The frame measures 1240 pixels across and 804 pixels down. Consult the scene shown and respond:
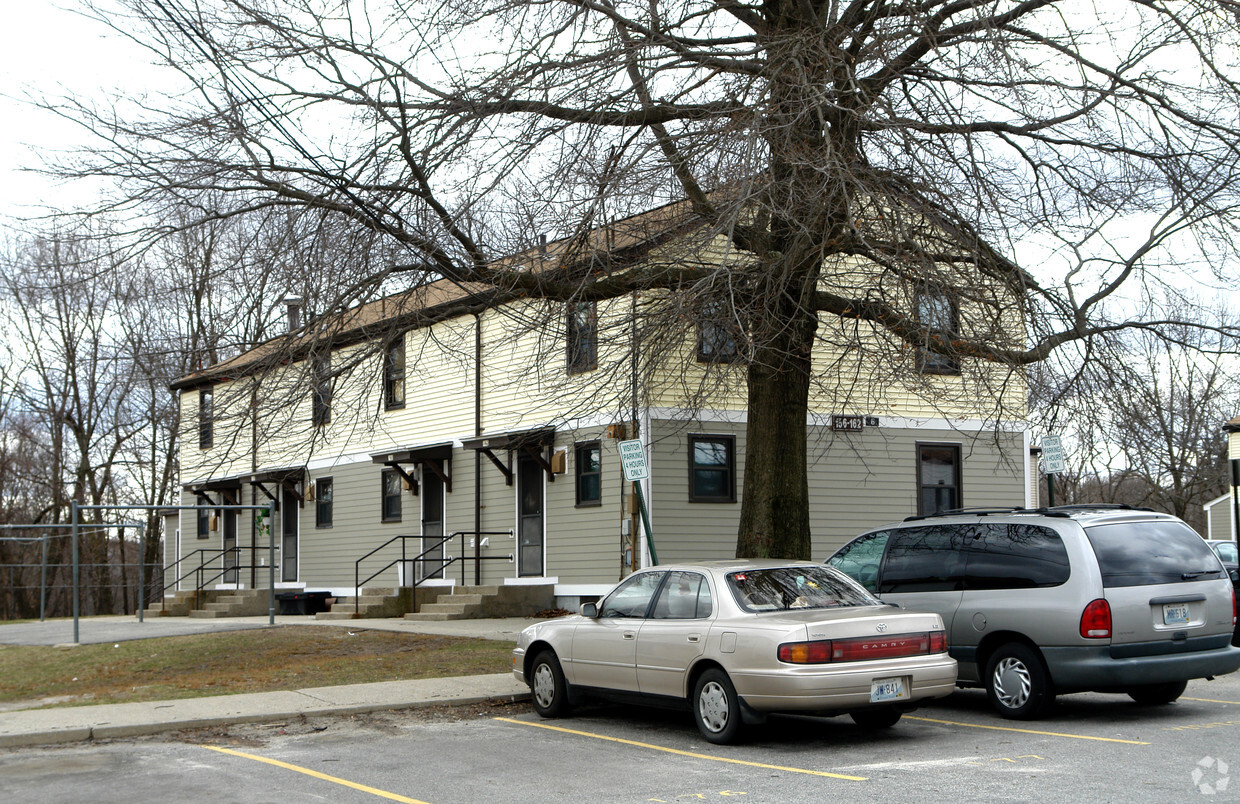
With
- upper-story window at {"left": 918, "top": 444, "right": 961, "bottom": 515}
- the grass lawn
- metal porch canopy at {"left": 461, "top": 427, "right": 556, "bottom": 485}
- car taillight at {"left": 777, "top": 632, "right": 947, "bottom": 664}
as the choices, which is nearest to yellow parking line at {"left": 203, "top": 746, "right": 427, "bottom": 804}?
car taillight at {"left": 777, "top": 632, "right": 947, "bottom": 664}

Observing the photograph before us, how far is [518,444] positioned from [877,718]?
13.2 meters

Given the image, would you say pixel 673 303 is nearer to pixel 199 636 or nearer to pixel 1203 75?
pixel 1203 75

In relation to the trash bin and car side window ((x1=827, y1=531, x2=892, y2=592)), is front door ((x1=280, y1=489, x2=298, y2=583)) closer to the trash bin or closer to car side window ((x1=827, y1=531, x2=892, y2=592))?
the trash bin

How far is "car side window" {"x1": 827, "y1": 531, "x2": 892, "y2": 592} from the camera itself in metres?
12.4

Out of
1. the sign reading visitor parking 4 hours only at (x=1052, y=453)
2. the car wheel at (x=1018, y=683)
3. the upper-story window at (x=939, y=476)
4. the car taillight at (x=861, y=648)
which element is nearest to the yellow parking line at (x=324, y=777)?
the car taillight at (x=861, y=648)

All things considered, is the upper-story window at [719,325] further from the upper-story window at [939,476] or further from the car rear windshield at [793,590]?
the upper-story window at [939,476]

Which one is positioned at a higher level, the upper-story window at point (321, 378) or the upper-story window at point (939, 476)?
the upper-story window at point (321, 378)

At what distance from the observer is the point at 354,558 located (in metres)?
28.4

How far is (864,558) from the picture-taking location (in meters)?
12.7

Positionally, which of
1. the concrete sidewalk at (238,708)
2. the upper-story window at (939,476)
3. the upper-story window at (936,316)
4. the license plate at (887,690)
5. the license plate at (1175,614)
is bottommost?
the concrete sidewalk at (238,708)

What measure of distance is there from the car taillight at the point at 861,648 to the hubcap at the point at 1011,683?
53.6 inches

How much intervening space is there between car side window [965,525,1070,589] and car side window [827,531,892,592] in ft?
4.18

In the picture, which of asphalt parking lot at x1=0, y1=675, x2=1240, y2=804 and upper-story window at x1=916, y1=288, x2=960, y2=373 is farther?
upper-story window at x1=916, y1=288, x2=960, y2=373

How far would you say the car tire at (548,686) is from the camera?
1133 cm
